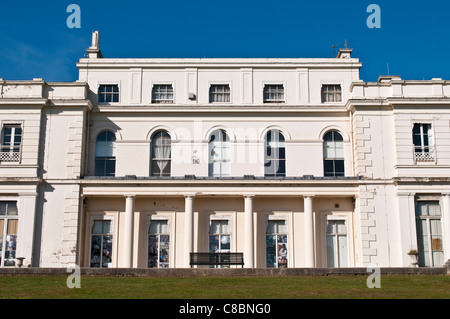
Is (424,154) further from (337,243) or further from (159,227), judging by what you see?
(159,227)

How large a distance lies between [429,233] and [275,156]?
27.6 feet

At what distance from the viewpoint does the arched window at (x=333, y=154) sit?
31.0 meters

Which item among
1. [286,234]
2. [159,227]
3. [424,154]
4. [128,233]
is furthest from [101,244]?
[424,154]

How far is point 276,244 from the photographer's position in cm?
2998

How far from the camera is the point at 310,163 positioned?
3094cm

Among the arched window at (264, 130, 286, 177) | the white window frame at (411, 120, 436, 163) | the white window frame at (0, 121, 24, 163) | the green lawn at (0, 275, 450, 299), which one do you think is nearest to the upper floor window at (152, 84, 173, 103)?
the arched window at (264, 130, 286, 177)

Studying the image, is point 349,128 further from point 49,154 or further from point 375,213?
point 49,154

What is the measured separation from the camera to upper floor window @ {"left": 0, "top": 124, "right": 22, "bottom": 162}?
29375 mm

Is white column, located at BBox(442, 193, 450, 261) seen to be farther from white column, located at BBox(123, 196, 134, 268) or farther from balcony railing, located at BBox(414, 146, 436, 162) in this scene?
white column, located at BBox(123, 196, 134, 268)

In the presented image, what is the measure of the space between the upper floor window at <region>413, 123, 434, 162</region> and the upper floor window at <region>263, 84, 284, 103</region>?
713 centimetres

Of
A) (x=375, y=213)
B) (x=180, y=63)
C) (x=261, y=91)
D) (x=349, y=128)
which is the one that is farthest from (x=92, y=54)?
(x=375, y=213)

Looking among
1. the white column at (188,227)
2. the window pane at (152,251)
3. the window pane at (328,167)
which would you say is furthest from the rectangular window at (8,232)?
the window pane at (328,167)

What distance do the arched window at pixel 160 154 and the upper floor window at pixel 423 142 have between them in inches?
489
